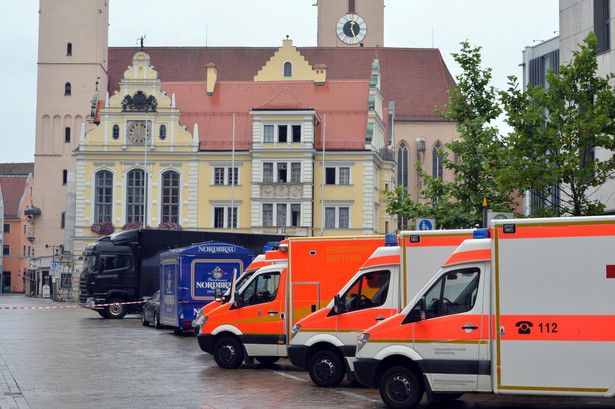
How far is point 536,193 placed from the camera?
2208 cm

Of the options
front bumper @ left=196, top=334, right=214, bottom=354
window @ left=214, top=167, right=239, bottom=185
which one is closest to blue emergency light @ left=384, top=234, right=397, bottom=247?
front bumper @ left=196, top=334, right=214, bottom=354

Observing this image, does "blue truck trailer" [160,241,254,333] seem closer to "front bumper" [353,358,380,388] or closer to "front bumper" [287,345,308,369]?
"front bumper" [287,345,308,369]

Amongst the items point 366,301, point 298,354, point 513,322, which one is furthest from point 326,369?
point 513,322

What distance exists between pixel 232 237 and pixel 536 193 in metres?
20.0

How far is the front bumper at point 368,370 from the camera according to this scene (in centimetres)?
1488

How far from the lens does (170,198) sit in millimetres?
69000

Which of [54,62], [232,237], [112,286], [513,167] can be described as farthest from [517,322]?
[54,62]

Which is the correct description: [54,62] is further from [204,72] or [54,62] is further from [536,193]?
[536,193]

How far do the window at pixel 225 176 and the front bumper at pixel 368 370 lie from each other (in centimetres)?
5369

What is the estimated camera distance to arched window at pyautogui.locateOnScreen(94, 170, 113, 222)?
68.8m

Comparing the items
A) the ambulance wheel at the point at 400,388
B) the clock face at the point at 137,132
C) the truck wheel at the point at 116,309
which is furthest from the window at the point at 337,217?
the ambulance wheel at the point at 400,388

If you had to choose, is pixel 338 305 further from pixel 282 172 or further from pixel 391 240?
pixel 282 172

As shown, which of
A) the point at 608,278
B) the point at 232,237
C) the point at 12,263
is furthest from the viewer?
the point at 12,263

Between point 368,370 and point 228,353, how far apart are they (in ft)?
21.4
